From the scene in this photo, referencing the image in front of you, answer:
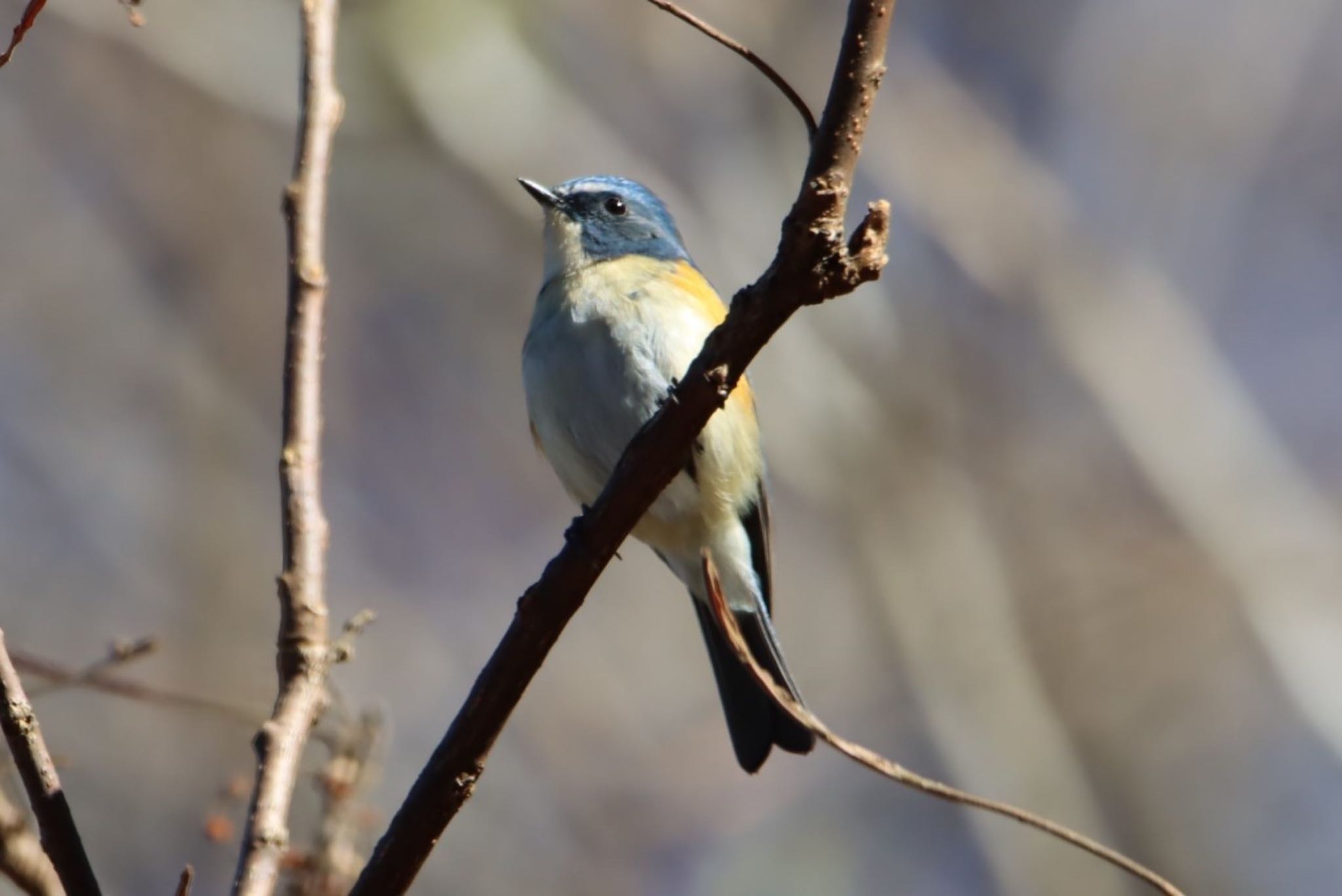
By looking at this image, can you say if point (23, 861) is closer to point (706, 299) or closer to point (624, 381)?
point (624, 381)

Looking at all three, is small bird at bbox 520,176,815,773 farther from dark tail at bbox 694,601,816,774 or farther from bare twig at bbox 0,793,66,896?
bare twig at bbox 0,793,66,896

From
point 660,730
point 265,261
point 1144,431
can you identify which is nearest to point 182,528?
point 265,261

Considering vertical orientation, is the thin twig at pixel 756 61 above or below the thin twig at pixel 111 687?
above

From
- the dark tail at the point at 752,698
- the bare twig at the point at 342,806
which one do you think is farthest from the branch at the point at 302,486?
the dark tail at the point at 752,698

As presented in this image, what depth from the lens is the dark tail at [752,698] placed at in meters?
3.81

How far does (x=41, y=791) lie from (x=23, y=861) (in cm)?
19

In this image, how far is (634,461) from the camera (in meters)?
2.19

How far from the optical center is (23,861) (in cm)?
196

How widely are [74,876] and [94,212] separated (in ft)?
24.8

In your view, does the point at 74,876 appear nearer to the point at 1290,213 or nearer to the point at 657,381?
the point at 657,381

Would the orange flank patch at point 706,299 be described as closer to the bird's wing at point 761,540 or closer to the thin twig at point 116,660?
the bird's wing at point 761,540

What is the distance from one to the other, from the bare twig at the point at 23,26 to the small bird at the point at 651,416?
1.82 metres

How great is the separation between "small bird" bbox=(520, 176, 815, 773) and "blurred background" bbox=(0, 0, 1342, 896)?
11.5 feet

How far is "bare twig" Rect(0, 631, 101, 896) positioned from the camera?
1.80 m
